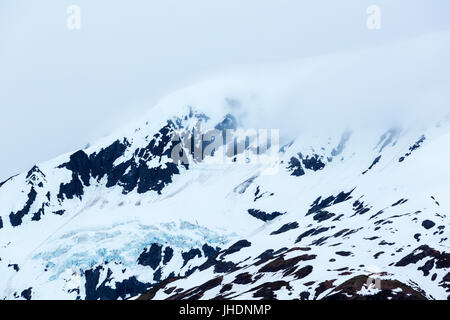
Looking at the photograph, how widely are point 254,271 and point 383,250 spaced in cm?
3323

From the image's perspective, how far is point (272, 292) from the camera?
6063 inches

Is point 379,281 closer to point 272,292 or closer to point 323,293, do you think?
point 323,293
